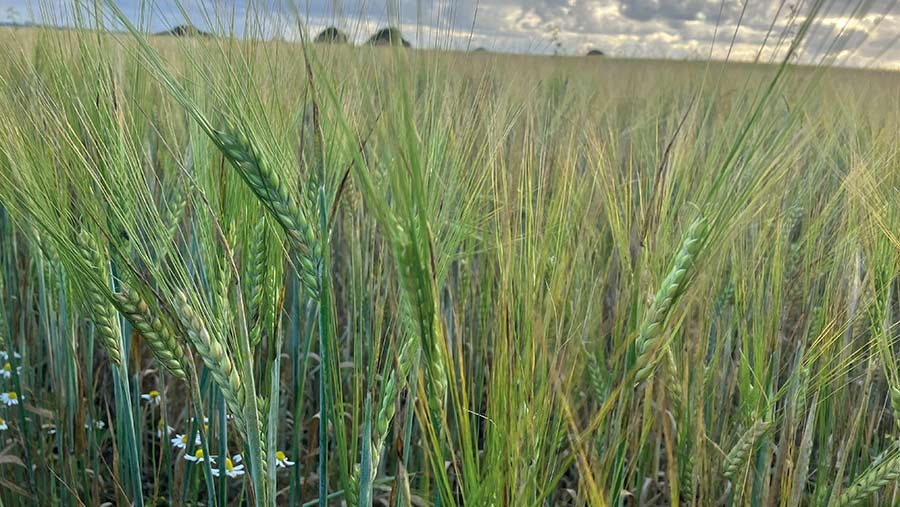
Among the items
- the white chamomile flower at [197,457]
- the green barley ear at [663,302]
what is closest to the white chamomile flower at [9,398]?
the white chamomile flower at [197,457]

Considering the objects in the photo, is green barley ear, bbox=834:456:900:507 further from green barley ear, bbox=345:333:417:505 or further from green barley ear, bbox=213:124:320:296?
green barley ear, bbox=213:124:320:296

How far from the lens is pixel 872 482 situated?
0.95m

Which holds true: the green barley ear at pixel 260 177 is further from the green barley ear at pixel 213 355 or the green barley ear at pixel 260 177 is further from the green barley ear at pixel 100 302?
the green barley ear at pixel 100 302

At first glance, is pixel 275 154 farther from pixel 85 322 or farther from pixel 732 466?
pixel 85 322

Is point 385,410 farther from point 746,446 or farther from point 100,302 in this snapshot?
point 746,446

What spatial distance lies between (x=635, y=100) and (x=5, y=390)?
380 centimetres

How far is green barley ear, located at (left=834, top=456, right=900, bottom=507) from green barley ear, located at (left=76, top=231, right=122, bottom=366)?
3.21 ft

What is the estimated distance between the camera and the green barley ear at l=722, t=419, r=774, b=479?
3.28 ft

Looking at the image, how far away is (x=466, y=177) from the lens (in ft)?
3.59

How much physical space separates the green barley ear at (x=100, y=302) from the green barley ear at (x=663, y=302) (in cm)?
61

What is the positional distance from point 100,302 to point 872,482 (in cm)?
102

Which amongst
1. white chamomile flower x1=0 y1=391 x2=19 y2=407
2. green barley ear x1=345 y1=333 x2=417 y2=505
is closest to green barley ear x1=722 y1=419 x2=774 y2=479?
green barley ear x1=345 y1=333 x2=417 y2=505

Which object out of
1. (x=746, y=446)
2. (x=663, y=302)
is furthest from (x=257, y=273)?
(x=746, y=446)

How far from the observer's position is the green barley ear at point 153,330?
72 cm
